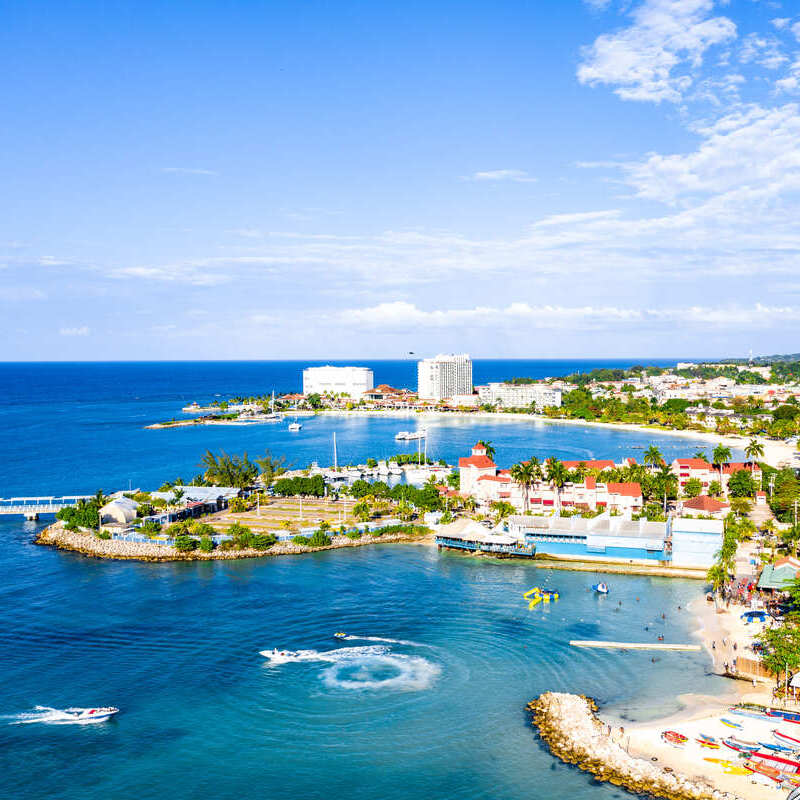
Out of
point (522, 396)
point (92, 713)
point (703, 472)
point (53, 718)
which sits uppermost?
point (522, 396)

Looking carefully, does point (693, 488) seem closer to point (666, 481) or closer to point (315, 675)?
point (666, 481)

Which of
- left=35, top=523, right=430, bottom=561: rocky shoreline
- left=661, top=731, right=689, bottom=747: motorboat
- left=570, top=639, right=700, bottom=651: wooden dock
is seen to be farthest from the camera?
left=35, top=523, right=430, bottom=561: rocky shoreline

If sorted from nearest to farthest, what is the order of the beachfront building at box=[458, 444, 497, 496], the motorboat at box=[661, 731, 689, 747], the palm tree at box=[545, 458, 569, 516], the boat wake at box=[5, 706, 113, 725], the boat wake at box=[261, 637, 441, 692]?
1. the motorboat at box=[661, 731, 689, 747]
2. the boat wake at box=[5, 706, 113, 725]
3. the boat wake at box=[261, 637, 441, 692]
4. the palm tree at box=[545, 458, 569, 516]
5. the beachfront building at box=[458, 444, 497, 496]

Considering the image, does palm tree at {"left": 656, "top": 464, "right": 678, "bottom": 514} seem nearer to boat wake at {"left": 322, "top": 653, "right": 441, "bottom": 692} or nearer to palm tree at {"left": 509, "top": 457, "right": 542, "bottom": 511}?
palm tree at {"left": 509, "top": 457, "right": 542, "bottom": 511}

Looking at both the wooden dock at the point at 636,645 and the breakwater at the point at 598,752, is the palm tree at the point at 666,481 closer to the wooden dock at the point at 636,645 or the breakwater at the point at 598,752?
the wooden dock at the point at 636,645

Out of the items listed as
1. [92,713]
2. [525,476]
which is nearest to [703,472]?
[525,476]

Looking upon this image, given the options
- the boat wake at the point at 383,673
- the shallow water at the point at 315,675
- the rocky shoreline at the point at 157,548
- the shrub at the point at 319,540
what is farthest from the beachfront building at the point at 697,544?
the shrub at the point at 319,540

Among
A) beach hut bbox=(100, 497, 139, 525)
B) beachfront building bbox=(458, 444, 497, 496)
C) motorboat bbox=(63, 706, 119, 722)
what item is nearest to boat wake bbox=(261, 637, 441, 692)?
motorboat bbox=(63, 706, 119, 722)
